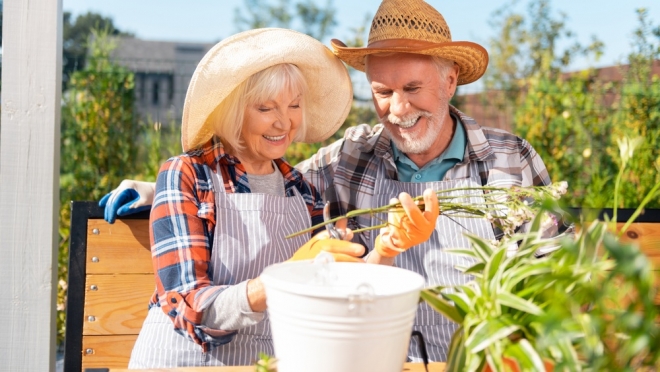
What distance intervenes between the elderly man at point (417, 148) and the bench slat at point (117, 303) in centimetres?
69

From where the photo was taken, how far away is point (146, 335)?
73.0 inches

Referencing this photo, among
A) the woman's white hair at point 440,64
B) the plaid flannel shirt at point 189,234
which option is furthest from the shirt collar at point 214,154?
the woman's white hair at point 440,64

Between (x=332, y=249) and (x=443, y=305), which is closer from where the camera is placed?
(x=443, y=305)

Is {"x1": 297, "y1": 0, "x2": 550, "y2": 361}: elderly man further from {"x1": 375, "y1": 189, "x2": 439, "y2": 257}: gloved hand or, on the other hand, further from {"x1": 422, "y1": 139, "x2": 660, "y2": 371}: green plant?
{"x1": 422, "y1": 139, "x2": 660, "y2": 371}: green plant

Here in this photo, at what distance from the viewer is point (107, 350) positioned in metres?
2.07

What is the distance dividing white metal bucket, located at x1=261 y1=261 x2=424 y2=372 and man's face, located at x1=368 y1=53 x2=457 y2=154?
132cm

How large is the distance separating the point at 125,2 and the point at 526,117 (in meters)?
12.0

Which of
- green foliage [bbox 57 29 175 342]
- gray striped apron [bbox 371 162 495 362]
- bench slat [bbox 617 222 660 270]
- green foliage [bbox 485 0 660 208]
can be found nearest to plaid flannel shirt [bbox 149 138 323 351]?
gray striped apron [bbox 371 162 495 362]

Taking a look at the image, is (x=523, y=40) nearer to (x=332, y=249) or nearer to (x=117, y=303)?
(x=117, y=303)

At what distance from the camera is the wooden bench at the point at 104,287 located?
204 cm

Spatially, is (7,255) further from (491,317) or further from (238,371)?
(491,317)

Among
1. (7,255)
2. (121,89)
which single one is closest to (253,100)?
(7,255)

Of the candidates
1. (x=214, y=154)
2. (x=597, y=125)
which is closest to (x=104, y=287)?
(x=214, y=154)

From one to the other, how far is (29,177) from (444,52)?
140 centimetres
